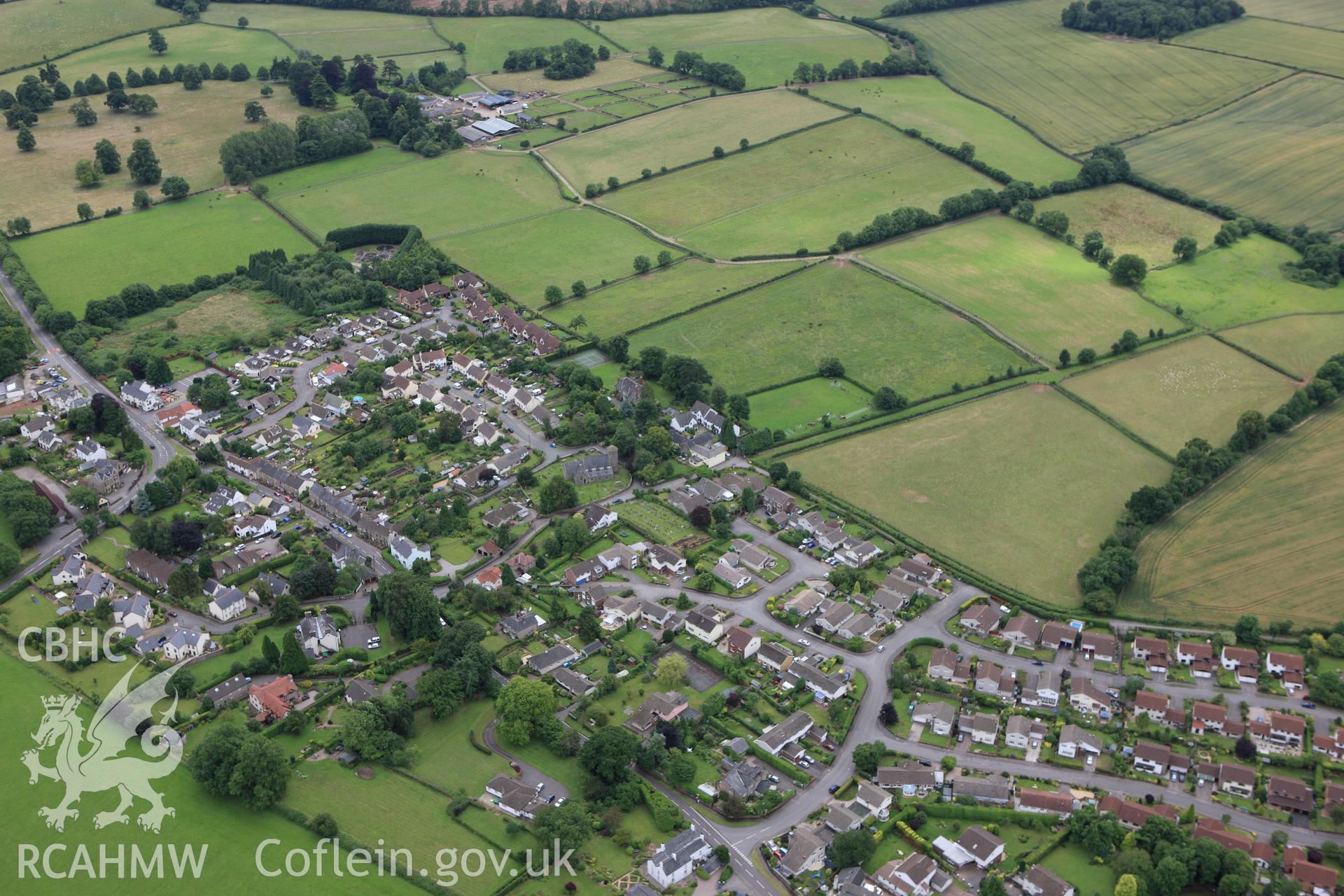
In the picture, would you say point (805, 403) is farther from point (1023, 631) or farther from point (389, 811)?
point (389, 811)

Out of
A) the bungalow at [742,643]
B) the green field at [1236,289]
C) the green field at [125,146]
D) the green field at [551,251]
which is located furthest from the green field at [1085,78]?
the bungalow at [742,643]

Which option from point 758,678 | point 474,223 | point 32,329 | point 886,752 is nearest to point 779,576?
point 758,678

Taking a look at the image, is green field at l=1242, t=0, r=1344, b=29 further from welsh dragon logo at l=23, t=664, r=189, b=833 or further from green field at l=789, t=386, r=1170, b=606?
welsh dragon logo at l=23, t=664, r=189, b=833

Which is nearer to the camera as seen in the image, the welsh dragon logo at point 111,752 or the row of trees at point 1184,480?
the welsh dragon logo at point 111,752

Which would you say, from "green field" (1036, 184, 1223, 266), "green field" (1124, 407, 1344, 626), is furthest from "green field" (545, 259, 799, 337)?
"green field" (1124, 407, 1344, 626)

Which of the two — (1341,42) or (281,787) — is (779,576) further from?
(1341,42)

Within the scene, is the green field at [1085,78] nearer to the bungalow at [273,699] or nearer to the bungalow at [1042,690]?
the bungalow at [1042,690]

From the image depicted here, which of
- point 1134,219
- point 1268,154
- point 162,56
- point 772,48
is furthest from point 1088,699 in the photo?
point 162,56
